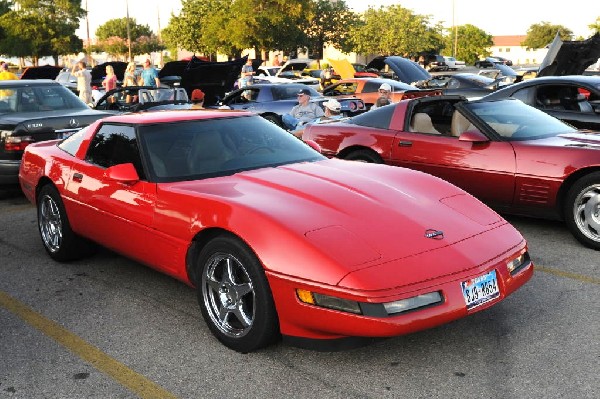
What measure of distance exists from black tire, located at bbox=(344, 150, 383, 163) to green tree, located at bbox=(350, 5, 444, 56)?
51801 mm

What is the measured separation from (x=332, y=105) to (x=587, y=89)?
360 cm

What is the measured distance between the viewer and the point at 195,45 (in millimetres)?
61531

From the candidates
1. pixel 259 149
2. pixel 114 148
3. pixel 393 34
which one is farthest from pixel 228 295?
pixel 393 34

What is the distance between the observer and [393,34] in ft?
191

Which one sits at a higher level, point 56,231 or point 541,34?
point 541,34

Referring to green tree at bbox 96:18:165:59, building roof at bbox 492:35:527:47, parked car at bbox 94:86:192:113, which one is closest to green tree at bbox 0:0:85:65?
green tree at bbox 96:18:165:59

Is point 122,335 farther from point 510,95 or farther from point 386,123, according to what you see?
point 510,95

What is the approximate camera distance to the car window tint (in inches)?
300

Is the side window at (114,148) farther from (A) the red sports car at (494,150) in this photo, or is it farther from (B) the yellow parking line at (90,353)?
(A) the red sports car at (494,150)

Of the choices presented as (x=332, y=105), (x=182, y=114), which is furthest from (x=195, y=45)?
(x=182, y=114)

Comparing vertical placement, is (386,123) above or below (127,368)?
above

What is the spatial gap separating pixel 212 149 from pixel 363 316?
Answer: 199cm

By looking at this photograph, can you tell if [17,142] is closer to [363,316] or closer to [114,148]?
[114,148]

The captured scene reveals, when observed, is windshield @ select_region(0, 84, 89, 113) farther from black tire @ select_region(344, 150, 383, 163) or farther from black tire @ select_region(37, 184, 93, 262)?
black tire @ select_region(344, 150, 383, 163)
